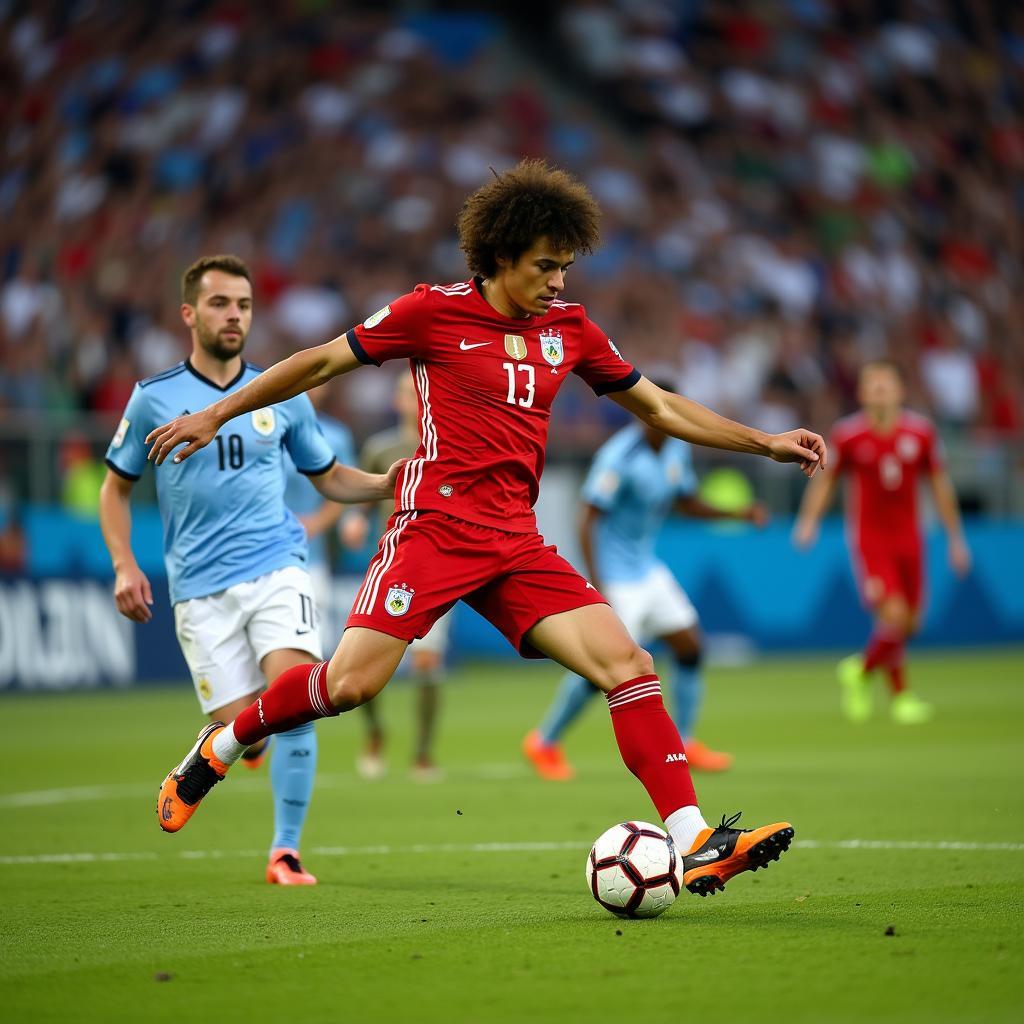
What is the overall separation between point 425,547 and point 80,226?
16973 millimetres

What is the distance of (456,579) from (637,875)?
1.22 m

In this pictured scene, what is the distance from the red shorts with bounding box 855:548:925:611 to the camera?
16.4 m

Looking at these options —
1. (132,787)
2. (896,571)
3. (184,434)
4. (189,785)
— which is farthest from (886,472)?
(184,434)

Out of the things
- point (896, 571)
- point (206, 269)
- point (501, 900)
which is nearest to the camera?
point (501, 900)

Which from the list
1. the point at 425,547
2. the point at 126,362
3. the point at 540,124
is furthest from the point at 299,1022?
the point at 540,124

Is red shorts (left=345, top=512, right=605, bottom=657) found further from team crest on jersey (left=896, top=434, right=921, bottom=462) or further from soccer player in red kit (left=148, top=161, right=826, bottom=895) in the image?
team crest on jersey (left=896, top=434, right=921, bottom=462)

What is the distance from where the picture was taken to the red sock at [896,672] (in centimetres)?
1575

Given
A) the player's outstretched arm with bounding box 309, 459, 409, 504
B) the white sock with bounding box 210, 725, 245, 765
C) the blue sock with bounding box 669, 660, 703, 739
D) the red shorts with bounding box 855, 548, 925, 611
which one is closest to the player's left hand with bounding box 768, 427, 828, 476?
the player's outstretched arm with bounding box 309, 459, 409, 504

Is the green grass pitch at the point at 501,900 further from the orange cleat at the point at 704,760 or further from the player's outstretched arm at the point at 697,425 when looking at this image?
the player's outstretched arm at the point at 697,425

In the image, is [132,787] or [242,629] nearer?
[242,629]

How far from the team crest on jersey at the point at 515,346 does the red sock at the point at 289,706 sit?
1.34 m

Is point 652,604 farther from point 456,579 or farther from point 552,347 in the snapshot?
point 456,579

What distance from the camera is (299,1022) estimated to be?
14.7ft

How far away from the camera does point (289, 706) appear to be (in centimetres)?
649
